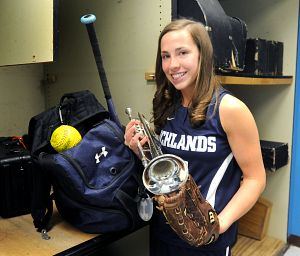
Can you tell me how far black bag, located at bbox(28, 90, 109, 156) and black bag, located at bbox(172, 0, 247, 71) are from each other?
50cm

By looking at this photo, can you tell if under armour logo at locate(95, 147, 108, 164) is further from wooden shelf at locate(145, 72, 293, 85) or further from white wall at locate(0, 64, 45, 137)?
white wall at locate(0, 64, 45, 137)

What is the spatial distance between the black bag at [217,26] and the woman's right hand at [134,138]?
0.47 meters

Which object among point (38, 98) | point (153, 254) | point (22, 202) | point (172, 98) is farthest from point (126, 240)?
point (38, 98)

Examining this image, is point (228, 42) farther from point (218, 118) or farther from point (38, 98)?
point (38, 98)

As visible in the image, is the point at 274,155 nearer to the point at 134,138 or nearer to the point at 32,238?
the point at 134,138

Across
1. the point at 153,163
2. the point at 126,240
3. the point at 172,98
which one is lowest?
the point at 126,240

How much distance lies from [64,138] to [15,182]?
31 centimetres

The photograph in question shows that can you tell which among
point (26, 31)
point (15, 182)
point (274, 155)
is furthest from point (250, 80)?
point (15, 182)

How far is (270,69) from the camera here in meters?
2.05

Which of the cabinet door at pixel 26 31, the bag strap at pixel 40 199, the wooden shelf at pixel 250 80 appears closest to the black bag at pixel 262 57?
the wooden shelf at pixel 250 80

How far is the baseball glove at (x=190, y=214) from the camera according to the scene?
79cm

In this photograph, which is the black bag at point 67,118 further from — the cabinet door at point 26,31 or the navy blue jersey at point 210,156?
the navy blue jersey at point 210,156

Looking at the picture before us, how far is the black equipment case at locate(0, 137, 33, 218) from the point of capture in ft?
3.76

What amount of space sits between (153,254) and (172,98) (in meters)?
0.58
